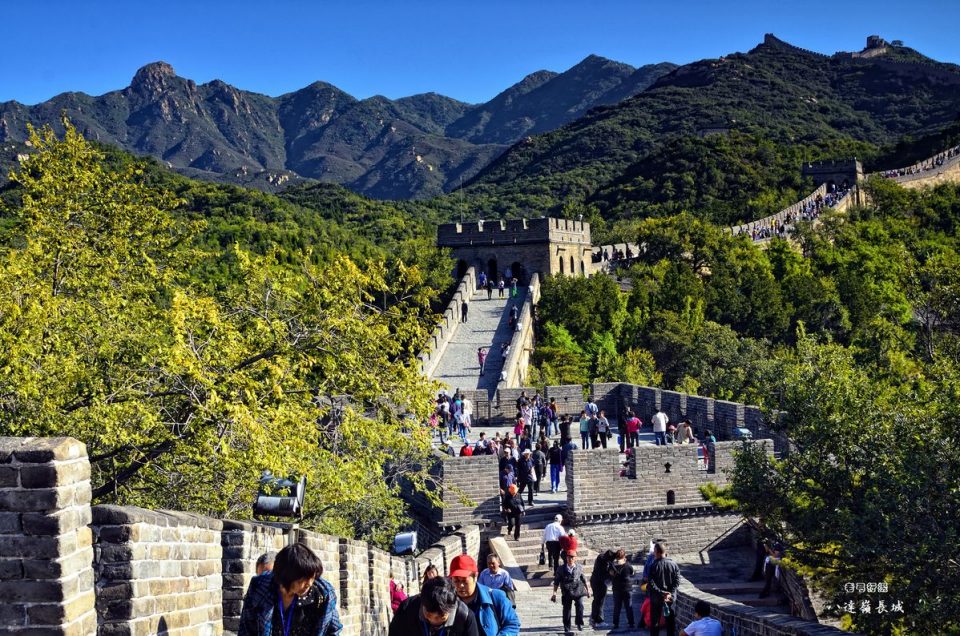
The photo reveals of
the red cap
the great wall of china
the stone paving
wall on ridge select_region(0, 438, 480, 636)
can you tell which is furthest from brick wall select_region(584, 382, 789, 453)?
wall on ridge select_region(0, 438, 480, 636)

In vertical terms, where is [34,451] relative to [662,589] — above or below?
above

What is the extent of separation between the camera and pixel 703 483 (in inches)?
728

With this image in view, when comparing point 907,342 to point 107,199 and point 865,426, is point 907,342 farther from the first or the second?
point 107,199

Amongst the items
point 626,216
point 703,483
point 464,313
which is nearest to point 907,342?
point 464,313

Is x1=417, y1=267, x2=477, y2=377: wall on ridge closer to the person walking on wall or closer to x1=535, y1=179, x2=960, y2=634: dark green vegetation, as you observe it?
x1=535, y1=179, x2=960, y2=634: dark green vegetation

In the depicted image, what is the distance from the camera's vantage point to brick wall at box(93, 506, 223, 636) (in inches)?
174

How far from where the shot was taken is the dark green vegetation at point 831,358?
10781mm

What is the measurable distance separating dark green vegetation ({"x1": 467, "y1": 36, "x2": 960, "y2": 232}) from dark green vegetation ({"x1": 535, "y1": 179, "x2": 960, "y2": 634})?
524 inches

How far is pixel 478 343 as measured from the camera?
36156 mm

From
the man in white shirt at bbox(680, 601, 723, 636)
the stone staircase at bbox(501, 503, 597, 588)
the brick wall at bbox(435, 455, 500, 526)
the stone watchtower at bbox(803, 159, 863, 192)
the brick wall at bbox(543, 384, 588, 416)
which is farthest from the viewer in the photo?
the stone watchtower at bbox(803, 159, 863, 192)

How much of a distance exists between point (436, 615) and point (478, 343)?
102 feet

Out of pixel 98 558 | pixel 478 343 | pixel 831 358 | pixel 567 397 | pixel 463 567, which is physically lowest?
pixel 463 567

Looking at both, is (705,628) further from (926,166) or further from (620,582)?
(926,166)

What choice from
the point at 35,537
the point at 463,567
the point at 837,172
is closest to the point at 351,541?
the point at 463,567
